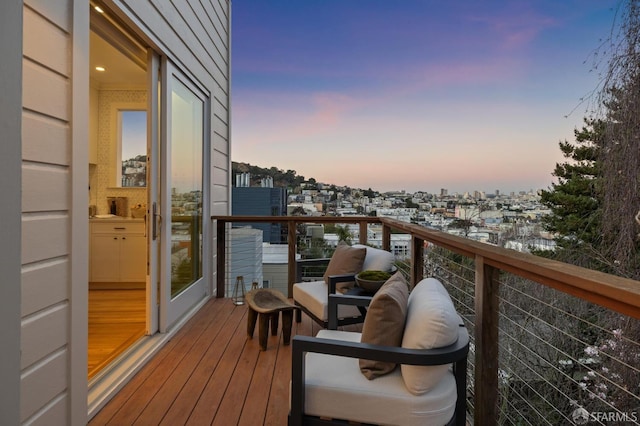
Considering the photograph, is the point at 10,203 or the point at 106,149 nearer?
the point at 10,203

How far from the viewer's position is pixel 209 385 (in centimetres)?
236

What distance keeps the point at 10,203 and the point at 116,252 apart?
3.92 m

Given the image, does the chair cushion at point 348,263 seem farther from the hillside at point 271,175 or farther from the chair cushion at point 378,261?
the hillside at point 271,175

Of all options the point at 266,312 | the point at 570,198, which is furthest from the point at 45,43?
the point at 570,198

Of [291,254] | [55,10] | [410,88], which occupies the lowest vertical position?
[291,254]

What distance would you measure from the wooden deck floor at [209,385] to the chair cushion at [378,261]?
2.63 ft

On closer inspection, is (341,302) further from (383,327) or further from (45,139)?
(45,139)

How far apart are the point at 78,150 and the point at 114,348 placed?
178 centimetres

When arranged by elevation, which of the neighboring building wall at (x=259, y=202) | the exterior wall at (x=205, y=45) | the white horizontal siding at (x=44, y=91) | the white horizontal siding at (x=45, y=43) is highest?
the exterior wall at (x=205, y=45)

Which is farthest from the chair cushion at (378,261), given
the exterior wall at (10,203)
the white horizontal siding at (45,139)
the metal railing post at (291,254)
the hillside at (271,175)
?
the hillside at (271,175)

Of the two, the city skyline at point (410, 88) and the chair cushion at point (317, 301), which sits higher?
the city skyline at point (410, 88)

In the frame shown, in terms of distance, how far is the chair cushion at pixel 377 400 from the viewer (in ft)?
4.63

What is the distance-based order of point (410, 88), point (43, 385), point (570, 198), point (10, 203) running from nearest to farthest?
point (10, 203) < point (43, 385) < point (410, 88) < point (570, 198)

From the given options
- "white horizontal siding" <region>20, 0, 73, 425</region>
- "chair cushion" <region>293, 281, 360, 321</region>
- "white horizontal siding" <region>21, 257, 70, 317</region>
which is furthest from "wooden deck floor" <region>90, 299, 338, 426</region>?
"white horizontal siding" <region>21, 257, 70, 317</region>
